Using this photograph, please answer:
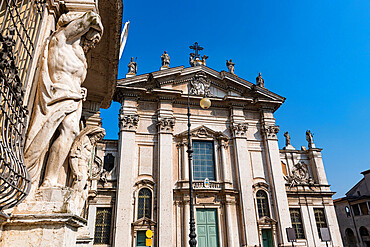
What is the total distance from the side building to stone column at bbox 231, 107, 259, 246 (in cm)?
2086

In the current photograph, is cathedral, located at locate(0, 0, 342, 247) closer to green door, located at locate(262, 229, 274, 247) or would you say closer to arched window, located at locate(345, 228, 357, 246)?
green door, located at locate(262, 229, 274, 247)

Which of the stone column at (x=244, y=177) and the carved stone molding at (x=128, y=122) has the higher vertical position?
the carved stone molding at (x=128, y=122)

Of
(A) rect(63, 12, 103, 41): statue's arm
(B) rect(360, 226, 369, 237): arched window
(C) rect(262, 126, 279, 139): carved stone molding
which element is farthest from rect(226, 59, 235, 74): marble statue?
(B) rect(360, 226, 369, 237): arched window

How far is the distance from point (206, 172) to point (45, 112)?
15.4m

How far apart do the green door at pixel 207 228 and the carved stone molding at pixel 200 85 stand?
843cm

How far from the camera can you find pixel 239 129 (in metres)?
19.3

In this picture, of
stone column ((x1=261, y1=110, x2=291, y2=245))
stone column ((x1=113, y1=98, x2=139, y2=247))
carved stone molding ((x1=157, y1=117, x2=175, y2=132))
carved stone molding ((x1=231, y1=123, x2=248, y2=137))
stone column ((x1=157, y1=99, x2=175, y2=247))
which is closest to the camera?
stone column ((x1=113, y1=98, x2=139, y2=247))

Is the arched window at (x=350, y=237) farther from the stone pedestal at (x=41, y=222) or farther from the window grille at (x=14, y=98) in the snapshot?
the window grille at (x=14, y=98)

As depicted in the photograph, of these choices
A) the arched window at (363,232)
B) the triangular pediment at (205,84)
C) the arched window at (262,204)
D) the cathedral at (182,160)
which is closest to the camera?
the cathedral at (182,160)

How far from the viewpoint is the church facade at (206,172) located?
15938 mm

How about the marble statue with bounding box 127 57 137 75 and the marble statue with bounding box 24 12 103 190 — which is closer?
the marble statue with bounding box 24 12 103 190

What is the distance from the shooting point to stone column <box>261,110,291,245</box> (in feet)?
56.9

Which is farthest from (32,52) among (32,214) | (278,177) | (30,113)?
(278,177)

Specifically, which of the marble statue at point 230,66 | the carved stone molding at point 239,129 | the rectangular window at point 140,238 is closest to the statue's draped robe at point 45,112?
the rectangular window at point 140,238
